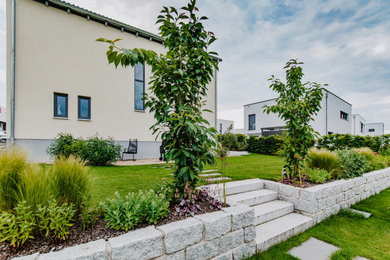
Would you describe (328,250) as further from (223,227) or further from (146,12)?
(146,12)

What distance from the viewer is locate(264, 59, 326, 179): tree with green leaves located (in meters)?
3.68

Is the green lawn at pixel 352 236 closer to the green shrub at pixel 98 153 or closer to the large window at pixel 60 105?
the green shrub at pixel 98 153

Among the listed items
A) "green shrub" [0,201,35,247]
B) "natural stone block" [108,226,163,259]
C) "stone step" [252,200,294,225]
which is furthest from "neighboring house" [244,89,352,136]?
"green shrub" [0,201,35,247]

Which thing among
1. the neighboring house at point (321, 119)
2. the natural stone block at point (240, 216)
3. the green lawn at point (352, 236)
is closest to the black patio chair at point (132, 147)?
the natural stone block at point (240, 216)

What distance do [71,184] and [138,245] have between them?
90 cm

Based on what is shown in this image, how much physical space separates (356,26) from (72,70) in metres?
11.1

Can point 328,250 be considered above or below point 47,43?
below

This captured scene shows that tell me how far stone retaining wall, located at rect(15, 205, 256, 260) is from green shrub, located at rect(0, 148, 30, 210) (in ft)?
2.06

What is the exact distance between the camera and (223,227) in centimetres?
185

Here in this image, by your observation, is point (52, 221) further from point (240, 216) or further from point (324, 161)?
point (324, 161)

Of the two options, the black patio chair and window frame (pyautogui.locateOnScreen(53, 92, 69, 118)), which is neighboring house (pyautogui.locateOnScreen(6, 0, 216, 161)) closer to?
window frame (pyautogui.locateOnScreen(53, 92, 69, 118))

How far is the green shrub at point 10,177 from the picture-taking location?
1511 millimetres

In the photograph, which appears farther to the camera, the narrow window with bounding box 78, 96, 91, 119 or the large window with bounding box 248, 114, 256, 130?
the large window with bounding box 248, 114, 256, 130

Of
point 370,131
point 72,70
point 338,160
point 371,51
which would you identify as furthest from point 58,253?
point 370,131
